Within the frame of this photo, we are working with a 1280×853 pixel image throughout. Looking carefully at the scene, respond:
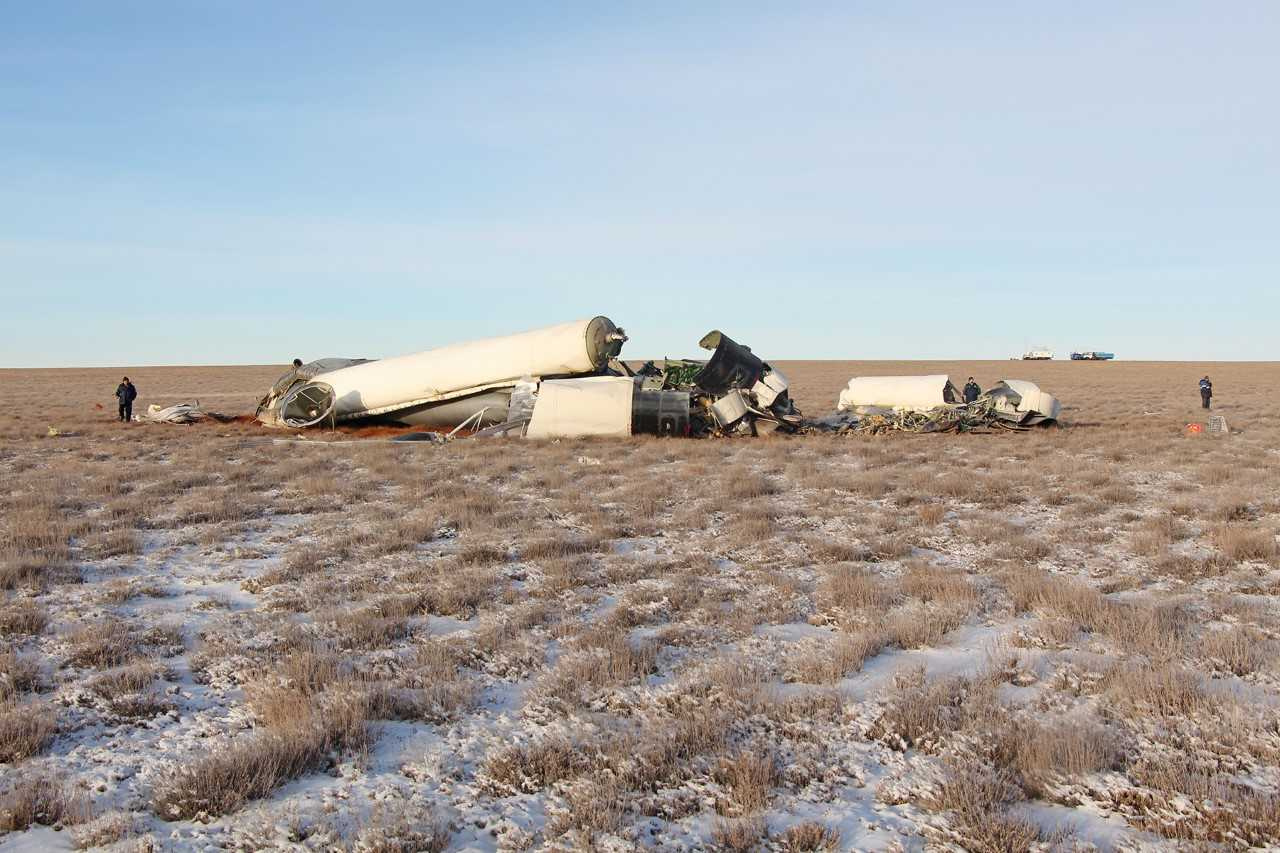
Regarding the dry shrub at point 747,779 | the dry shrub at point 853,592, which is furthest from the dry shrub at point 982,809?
the dry shrub at point 853,592

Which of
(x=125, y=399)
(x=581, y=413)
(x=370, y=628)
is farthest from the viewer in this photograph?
(x=125, y=399)

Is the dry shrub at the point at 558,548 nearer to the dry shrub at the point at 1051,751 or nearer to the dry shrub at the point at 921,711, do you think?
the dry shrub at the point at 921,711

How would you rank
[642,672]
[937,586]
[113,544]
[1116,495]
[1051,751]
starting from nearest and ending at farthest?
[1051,751]
[642,672]
[937,586]
[113,544]
[1116,495]

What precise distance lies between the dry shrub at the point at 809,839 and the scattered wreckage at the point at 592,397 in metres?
16.9

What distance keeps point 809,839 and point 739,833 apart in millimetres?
305

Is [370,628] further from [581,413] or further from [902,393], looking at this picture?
[902,393]

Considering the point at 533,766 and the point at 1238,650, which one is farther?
the point at 1238,650

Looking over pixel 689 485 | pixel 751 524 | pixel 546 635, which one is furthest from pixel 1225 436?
pixel 546 635

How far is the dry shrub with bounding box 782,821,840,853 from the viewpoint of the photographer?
3863 millimetres

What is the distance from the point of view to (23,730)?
4902mm

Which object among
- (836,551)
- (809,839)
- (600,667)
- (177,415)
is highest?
A: (177,415)

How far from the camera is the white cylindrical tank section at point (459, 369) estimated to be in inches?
851

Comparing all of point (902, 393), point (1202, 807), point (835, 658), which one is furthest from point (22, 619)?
point (902, 393)

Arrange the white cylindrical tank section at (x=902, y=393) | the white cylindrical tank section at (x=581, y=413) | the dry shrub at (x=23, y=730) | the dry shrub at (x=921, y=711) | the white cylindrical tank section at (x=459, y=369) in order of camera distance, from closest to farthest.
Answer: the dry shrub at (x=23, y=730) < the dry shrub at (x=921, y=711) < the white cylindrical tank section at (x=581, y=413) < the white cylindrical tank section at (x=459, y=369) < the white cylindrical tank section at (x=902, y=393)
